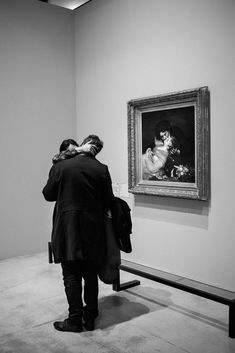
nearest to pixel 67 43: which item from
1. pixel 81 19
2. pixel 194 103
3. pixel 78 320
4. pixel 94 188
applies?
pixel 81 19

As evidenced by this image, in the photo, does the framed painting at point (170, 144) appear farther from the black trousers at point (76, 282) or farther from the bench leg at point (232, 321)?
the black trousers at point (76, 282)

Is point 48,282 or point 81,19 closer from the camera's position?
point 48,282

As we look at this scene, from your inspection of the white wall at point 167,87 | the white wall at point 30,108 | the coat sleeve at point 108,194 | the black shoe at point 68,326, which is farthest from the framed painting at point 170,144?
the black shoe at point 68,326

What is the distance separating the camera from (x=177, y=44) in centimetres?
399

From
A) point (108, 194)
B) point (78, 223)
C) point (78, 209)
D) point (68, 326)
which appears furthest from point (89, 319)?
point (108, 194)

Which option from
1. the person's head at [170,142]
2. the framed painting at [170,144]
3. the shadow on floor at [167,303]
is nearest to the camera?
the shadow on floor at [167,303]

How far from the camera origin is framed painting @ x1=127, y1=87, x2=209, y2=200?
3.75 metres

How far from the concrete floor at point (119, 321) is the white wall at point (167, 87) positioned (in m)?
0.46

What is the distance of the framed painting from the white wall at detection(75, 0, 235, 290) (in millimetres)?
103

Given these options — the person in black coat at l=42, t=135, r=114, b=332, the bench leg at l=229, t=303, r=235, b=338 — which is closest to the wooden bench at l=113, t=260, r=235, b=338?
the bench leg at l=229, t=303, r=235, b=338

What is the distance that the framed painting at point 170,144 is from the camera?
3.75 m

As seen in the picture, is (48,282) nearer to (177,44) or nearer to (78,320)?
(78,320)

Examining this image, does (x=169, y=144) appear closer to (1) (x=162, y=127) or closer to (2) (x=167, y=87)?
(1) (x=162, y=127)

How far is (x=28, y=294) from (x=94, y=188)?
152cm
